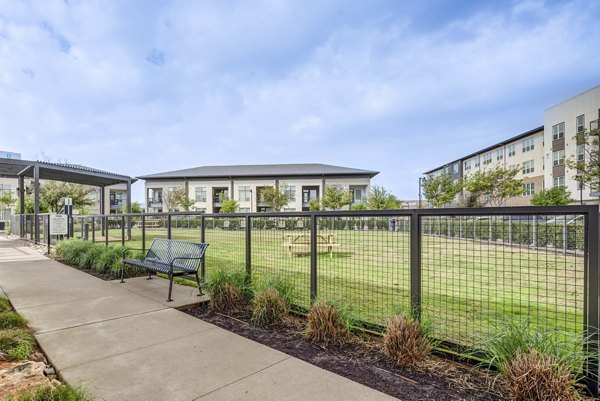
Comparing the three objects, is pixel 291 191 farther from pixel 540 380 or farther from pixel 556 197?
pixel 540 380

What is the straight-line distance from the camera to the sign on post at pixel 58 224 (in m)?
11.4

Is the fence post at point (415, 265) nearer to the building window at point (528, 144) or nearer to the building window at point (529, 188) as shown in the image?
the building window at point (529, 188)

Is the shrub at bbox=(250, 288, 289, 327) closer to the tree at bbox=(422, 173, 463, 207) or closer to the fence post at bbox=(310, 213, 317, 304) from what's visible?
the fence post at bbox=(310, 213, 317, 304)

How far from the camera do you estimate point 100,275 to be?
747 cm

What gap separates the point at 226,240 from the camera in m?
6.07

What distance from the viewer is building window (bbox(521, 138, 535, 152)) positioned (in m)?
42.9

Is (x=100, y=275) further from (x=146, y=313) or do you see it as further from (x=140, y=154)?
(x=140, y=154)

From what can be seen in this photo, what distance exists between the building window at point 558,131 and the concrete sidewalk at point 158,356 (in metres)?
43.9

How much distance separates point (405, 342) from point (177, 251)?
4703mm

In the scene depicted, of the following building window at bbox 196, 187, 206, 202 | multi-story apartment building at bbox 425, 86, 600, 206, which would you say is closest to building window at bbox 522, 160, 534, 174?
multi-story apartment building at bbox 425, 86, 600, 206

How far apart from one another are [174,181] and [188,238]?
49.3 m

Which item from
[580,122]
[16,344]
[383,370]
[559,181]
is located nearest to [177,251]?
[16,344]

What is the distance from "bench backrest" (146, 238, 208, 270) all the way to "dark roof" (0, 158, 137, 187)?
1300cm

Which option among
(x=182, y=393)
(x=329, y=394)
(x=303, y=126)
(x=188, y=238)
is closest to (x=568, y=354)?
(x=329, y=394)
